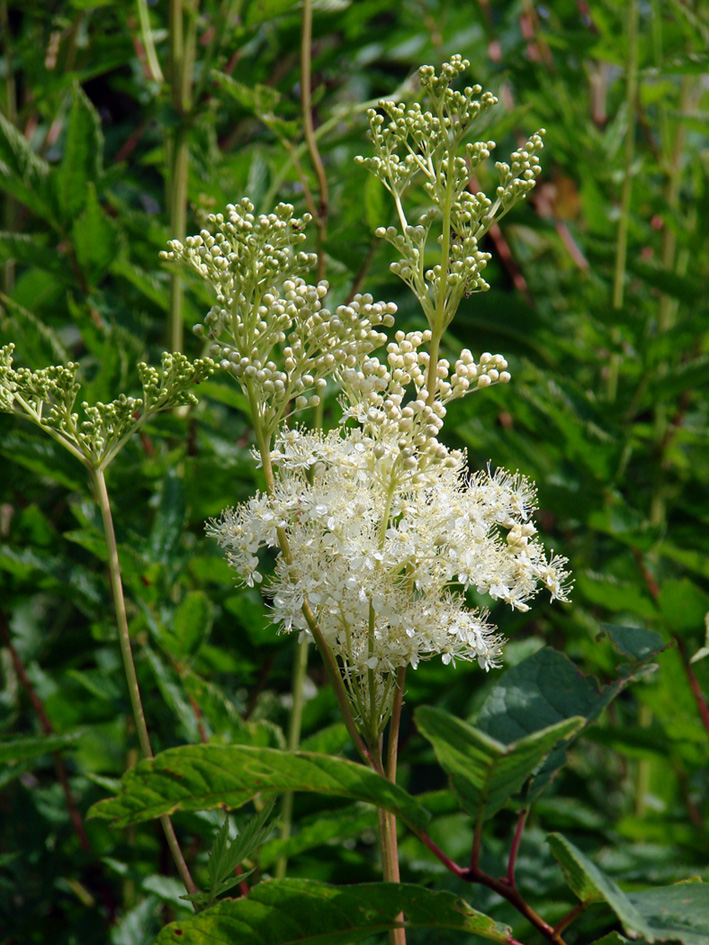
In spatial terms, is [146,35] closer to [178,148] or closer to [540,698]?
[178,148]

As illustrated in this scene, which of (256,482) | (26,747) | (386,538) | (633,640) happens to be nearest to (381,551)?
(386,538)

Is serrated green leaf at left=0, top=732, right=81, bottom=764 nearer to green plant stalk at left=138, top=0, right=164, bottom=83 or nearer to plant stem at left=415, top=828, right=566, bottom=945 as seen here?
plant stem at left=415, top=828, right=566, bottom=945

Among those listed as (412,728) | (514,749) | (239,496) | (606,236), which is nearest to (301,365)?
(514,749)

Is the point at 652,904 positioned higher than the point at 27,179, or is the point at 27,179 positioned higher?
the point at 27,179

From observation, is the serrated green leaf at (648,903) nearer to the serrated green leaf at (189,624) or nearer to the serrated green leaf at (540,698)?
the serrated green leaf at (540,698)

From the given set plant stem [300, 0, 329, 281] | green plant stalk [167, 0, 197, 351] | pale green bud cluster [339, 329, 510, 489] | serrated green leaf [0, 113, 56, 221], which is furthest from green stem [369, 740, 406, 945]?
serrated green leaf [0, 113, 56, 221]

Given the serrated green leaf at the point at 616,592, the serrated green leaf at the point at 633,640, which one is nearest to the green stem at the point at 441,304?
the serrated green leaf at the point at 633,640
